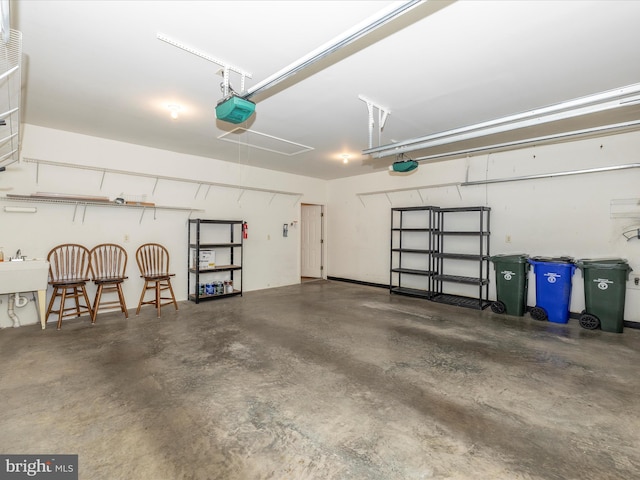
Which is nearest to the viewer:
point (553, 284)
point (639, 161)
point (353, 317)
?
point (639, 161)

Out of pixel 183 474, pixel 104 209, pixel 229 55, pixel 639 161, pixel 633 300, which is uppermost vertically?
pixel 229 55

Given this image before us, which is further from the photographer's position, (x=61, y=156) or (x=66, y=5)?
(x=61, y=156)

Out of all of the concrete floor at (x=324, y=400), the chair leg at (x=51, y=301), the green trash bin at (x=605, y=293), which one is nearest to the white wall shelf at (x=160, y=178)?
the chair leg at (x=51, y=301)

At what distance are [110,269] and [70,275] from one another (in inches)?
20.0

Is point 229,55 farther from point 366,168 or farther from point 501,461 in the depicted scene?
point 366,168

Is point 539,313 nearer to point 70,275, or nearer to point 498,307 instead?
point 498,307

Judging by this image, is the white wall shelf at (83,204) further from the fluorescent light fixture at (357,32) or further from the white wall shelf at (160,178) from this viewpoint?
the fluorescent light fixture at (357,32)

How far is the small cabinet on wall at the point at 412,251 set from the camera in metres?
6.32

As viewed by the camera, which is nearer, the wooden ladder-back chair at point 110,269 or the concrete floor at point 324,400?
the concrete floor at point 324,400

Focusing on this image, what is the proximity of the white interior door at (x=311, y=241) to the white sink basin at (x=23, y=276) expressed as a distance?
5943mm

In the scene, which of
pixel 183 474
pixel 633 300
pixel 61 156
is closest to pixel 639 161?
pixel 633 300

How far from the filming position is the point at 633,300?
14.3ft

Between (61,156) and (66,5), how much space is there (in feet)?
11.0

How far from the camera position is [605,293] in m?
4.21
